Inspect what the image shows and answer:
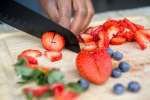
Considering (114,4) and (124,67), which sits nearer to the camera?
(124,67)

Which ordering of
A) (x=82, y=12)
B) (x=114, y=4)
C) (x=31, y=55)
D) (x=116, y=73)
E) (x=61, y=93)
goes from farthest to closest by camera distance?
1. (x=114, y=4)
2. (x=82, y=12)
3. (x=31, y=55)
4. (x=116, y=73)
5. (x=61, y=93)

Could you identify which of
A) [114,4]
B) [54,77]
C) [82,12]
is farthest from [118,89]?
[114,4]

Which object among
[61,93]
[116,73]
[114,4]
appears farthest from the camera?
[114,4]

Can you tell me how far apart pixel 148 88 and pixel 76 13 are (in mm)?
374

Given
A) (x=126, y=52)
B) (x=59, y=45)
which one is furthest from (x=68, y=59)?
(x=126, y=52)

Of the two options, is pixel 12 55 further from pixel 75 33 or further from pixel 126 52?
pixel 126 52

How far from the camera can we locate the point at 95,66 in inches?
39.6

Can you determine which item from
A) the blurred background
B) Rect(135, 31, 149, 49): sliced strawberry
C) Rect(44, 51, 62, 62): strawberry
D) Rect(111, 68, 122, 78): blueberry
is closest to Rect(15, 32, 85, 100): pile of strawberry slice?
Rect(44, 51, 62, 62): strawberry

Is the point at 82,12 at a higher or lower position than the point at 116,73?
higher

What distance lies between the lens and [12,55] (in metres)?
1.18

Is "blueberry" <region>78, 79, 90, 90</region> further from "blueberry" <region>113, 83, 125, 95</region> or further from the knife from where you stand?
the knife

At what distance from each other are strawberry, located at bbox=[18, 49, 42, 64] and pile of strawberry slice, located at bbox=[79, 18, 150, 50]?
0.47ft

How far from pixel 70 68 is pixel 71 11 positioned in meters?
0.26

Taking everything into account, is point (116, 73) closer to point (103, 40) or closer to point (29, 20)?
point (103, 40)
